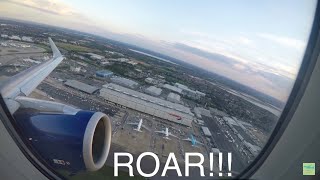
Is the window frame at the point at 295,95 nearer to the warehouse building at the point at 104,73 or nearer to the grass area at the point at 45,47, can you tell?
the warehouse building at the point at 104,73

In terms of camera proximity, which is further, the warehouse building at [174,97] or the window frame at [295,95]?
the warehouse building at [174,97]

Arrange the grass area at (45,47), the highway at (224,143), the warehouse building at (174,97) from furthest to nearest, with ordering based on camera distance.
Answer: the grass area at (45,47)
the warehouse building at (174,97)
the highway at (224,143)

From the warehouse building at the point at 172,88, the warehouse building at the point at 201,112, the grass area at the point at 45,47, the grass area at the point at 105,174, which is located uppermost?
the grass area at the point at 45,47

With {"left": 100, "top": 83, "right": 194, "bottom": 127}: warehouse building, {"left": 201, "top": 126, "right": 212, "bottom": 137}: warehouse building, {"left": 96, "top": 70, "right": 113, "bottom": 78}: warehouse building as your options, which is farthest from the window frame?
{"left": 96, "top": 70, "right": 113, "bottom": 78}: warehouse building

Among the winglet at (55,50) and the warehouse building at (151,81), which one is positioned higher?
the winglet at (55,50)

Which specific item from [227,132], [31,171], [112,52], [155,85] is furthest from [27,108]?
[227,132]

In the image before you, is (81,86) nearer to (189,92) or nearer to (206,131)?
(189,92)

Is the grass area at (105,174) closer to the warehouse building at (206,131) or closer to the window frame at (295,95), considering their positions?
the warehouse building at (206,131)

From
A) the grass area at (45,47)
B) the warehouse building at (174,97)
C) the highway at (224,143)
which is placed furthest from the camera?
the grass area at (45,47)

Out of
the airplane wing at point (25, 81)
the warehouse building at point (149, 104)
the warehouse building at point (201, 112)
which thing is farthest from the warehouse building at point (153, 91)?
the airplane wing at point (25, 81)

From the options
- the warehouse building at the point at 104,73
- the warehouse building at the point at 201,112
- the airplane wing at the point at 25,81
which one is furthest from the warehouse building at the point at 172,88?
the airplane wing at the point at 25,81
